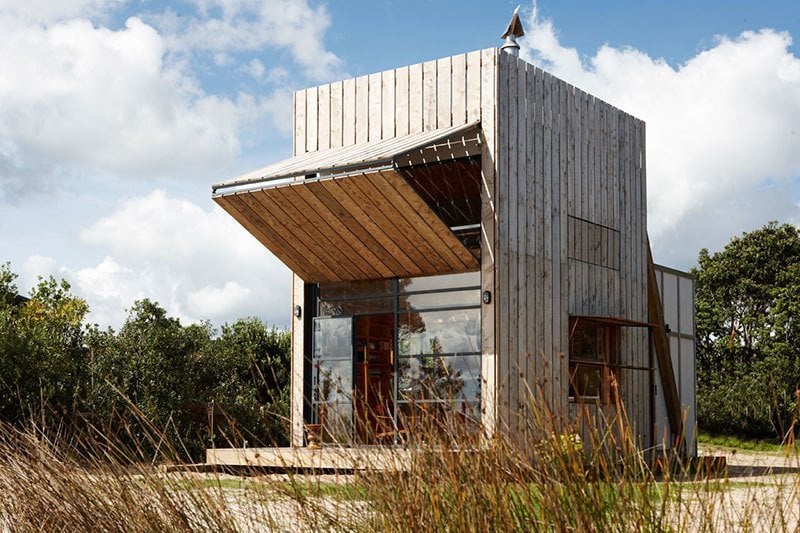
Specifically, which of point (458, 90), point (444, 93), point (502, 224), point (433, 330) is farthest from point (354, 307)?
point (458, 90)

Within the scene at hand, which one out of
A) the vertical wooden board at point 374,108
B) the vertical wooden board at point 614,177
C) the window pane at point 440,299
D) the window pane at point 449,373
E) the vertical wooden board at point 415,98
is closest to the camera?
the window pane at point 449,373

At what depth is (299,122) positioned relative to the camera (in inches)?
558

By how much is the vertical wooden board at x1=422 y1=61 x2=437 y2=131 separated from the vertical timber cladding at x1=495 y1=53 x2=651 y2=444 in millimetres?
956

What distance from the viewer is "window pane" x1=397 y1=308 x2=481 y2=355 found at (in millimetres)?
12133

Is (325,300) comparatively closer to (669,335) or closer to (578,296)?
(578,296)

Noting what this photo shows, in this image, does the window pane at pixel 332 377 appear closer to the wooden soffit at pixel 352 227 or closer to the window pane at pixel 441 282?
the wooden soffit at pixel 352 227

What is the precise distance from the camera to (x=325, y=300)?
1371 cm

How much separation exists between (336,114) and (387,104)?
0.94 m

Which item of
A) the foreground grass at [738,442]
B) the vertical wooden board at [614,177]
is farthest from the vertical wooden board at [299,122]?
the foreground grass at [738,442]

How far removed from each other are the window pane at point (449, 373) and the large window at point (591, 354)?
1.72 meters

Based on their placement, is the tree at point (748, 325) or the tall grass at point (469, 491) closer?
the tall grass at point (469, 491)

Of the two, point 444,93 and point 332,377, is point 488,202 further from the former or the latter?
point 332,377

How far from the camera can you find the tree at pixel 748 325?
22641 millimetres

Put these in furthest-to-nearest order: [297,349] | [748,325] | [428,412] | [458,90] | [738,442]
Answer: [748,325]
[738,442]
[297,349]
[458,90]
[428,412]
